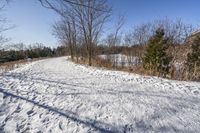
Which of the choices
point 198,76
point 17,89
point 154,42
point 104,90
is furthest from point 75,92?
point 154,42

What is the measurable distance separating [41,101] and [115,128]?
2743 millimetres

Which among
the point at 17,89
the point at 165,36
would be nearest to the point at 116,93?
the point at 17,89

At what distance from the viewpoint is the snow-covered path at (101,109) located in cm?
363

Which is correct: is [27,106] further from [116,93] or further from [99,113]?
[116,93]

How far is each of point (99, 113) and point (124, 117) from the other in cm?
65

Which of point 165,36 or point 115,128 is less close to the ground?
point 165,36

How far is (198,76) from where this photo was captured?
848cm

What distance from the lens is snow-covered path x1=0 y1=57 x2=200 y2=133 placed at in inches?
143

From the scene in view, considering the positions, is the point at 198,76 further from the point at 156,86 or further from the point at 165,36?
the point at 165,36

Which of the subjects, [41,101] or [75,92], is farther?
[75,92]

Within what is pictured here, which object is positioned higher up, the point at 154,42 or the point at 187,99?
the point at 154,42

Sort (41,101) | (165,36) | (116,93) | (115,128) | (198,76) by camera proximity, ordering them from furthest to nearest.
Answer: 1. (165,36)
2. (198,76)
3. (116,93)
4. (41,101)
5. (115,128)

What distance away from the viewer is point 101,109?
4.46m

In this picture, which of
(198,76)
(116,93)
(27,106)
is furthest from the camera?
(198,76)
